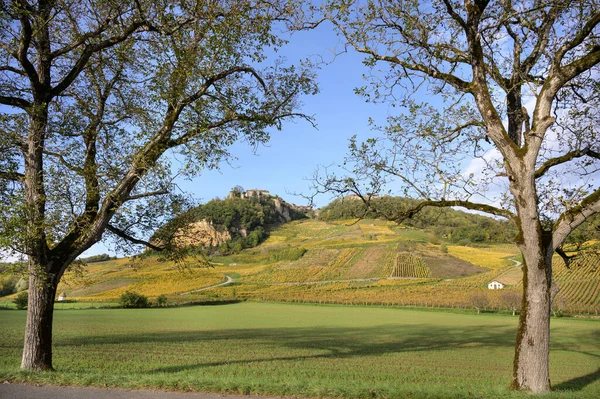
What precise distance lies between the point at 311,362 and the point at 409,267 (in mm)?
78453

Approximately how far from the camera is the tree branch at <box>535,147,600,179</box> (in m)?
10.2

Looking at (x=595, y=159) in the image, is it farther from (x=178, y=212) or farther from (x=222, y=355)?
(x=222, y=355)

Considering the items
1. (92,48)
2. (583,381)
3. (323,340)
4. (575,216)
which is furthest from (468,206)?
(323,340)

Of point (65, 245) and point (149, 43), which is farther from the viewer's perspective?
point (149, 43)

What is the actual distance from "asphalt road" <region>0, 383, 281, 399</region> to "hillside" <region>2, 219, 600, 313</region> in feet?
123

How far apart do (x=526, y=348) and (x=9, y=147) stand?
1304 cm

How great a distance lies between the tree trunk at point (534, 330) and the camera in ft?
28.5

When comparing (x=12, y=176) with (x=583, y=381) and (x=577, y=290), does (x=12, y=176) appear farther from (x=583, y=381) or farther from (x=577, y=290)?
(x=577, y=290)

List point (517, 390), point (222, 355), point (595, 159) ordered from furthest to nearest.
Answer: point (222, 355), point (595, 159), point (517, 390)

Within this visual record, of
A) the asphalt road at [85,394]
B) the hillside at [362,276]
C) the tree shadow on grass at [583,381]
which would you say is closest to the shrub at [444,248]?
the hillside at [362,276]

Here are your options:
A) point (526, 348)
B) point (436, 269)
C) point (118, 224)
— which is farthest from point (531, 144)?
point (436, 269)

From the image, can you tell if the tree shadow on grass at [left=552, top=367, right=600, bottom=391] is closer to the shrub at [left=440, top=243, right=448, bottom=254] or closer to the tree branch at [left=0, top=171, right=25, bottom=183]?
the tree branch at [left=0, top=171, right=25, bottom=183]

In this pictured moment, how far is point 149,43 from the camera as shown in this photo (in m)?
12.1

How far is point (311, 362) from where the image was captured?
16.2 meters
